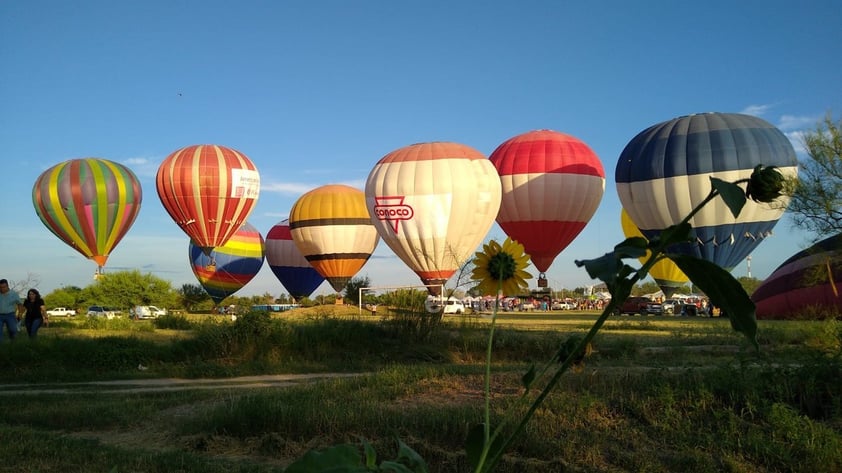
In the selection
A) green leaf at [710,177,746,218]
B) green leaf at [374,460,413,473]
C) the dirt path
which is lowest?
the dirt path

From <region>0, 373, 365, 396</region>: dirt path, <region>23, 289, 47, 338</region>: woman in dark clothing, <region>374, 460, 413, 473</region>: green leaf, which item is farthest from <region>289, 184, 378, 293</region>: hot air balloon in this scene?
<region>374, 460, 413, 473</region>: green leaf

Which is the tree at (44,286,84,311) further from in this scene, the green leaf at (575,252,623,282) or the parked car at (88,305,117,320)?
the green leaf at (575,252,623,282)

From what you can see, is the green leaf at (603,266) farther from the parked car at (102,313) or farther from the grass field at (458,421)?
the parked car at (102,313)

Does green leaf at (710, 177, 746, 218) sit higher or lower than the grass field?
higher

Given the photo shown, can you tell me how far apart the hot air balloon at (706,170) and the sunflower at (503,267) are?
85.9 ft

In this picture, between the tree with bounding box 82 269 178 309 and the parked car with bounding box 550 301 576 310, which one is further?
the parked car with bounding box 550 301 576 310

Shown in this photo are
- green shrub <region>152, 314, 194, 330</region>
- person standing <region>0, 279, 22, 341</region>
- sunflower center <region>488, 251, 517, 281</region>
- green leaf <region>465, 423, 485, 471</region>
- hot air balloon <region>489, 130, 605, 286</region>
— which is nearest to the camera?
green leaf <region>465, 423, 485, 471</region>

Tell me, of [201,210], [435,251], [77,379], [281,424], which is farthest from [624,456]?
[201,210]

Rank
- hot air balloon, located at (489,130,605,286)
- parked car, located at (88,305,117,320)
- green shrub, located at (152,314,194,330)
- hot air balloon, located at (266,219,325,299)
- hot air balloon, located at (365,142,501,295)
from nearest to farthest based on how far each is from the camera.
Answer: green shrub, located at (152,314,194,330) → hot air balloon, located at (365,142,501,295) → parked car, located at (88,305,117,320) → hot air balloon, located at (489,130,605,286) → hot air balloon, located at (266,219,325,299)

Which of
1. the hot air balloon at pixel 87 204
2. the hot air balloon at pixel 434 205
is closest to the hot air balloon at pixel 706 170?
the hot air balloon at pixel 434 205

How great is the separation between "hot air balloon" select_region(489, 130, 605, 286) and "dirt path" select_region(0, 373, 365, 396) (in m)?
21.4

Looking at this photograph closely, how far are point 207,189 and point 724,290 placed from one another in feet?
120

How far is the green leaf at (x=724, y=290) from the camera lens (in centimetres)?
94

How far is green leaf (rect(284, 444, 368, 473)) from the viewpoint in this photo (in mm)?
950
